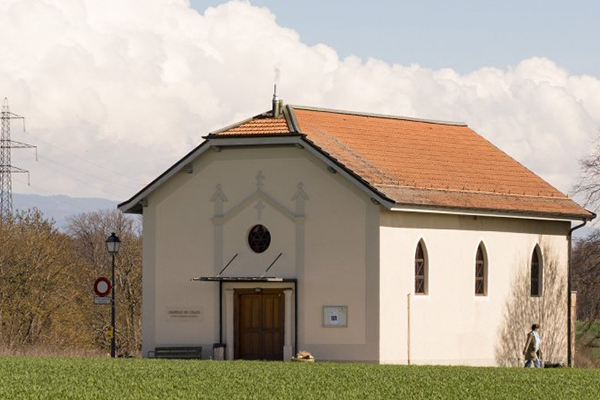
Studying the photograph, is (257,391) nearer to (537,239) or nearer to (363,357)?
(363,357)

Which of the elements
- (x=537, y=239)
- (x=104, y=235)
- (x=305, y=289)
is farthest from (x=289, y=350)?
(x=104, y=235)

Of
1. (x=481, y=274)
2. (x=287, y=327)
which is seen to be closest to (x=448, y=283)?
(x=481, y=274)

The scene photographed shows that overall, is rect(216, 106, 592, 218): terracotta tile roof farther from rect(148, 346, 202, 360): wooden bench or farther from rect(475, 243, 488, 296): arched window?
rect(148, 346, 202, 360): wooden bench

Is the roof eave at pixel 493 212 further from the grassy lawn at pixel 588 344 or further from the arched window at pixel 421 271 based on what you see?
the grassy lawn at pixel 588 344

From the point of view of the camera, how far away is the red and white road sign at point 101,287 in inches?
1816

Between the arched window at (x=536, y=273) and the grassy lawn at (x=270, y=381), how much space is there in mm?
10628

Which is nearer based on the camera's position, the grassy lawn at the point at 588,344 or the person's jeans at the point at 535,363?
the person's jeans at the point at 535,363

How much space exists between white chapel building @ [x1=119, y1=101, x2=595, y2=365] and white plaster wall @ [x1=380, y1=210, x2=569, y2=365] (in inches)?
2.0

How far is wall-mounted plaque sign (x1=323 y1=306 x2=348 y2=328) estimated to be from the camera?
4506 cm

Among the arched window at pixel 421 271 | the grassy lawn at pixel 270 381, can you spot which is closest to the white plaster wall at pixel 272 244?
the arched window at pixel 421 271

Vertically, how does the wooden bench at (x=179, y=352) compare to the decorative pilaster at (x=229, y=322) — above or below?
below

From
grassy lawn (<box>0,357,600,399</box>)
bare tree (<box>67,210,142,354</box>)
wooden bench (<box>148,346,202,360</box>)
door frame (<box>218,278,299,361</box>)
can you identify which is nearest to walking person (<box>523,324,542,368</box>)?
grassy lawn (<box>0,357,600,399</box>)

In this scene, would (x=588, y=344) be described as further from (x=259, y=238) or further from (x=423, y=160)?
(x=259, y=238)

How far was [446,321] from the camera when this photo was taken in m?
46.9
